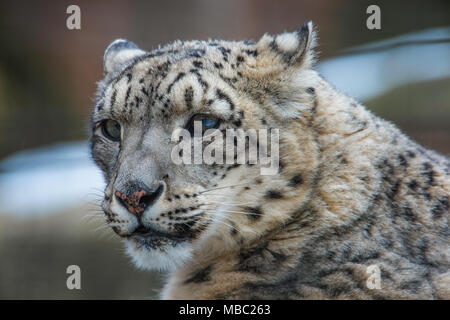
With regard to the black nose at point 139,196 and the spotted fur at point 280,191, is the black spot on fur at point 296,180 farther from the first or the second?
the black nose at point 139,196

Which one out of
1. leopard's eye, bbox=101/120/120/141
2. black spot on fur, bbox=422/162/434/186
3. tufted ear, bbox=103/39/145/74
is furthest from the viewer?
tufted ear, bbox=103/39/145/74

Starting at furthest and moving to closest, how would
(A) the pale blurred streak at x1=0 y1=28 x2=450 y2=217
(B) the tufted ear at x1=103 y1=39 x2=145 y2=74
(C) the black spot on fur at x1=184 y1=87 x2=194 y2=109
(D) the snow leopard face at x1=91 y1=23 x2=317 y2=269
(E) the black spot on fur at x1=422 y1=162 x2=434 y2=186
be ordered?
(A) the pale blurred streak at x1=0 y1=28 x2=450 y2=217 → (B) the tufted ear at x1=103 y1=39 x2=145 y2=74 → (E) the black spot on fur at x1=422 y1=162 x2=434 y2=186 → (C) the black spot on fur at x1=184 y1=87 x2=194 y2=109 → (D) the snow leopard face at x1=91 y1=23 x2=317 y2=269

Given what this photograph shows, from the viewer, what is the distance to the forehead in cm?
354

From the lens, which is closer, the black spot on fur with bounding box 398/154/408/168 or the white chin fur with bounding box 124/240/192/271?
the white chin fur with bounding box 124/240/192/271

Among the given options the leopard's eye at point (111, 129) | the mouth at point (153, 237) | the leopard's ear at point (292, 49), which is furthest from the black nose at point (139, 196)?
the leopard's ear at point (292, 49)

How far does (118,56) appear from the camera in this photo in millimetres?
4512

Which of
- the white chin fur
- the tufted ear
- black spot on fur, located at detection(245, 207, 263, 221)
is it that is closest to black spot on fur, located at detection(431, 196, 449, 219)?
black spot on fur, located at detection(245, 207, 263, 221)

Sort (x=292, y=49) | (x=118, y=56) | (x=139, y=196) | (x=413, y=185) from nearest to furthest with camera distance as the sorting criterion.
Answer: (x=139, y=196), (x=413, y=185), (x=292, y=49), (x=118, y=56)

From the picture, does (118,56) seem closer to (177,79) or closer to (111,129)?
(111,129)

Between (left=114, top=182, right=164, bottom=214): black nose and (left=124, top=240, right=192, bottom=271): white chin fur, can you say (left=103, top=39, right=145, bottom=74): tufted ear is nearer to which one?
(left=114, top=182, right=164, bottom=214): black nose

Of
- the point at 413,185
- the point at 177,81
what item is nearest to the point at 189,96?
the point at 177,81

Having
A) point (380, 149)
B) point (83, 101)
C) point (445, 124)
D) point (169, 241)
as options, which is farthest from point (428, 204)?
point (83, 101)

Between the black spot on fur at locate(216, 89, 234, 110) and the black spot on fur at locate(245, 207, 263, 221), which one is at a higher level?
the black spot on fur at locate(216, 89, 234, 110)

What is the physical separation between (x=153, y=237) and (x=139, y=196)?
278 mm
